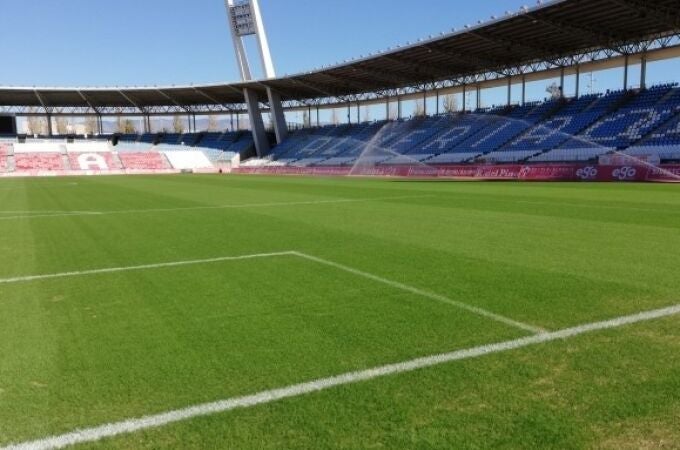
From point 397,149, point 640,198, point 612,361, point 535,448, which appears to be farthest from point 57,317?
point 397,149

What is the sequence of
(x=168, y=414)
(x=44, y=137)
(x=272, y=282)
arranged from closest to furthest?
(x=168, y=414)
(x=272, y=282)
(x=44, y=137)

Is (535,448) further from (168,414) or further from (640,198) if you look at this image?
(640,198)

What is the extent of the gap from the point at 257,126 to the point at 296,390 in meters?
78.2

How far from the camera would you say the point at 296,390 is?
3662 mm

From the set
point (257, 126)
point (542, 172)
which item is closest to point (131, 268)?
point (542, 172)

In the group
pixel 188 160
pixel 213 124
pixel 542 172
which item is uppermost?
pixel 213 124

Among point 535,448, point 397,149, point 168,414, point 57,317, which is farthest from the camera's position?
point 397,149

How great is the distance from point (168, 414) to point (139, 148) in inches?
3507

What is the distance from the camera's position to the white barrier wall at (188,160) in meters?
79.2

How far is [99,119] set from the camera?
296 ft

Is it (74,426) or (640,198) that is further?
(640,198)

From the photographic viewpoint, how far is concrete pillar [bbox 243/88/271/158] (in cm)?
7731

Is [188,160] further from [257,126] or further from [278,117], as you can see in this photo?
[278,117]

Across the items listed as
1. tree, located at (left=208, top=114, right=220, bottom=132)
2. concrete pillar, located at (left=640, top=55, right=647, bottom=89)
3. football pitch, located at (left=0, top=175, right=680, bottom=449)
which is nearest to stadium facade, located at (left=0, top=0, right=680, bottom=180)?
concrete pillar, located at (left=640, top=55, right=647, bottom=89)
